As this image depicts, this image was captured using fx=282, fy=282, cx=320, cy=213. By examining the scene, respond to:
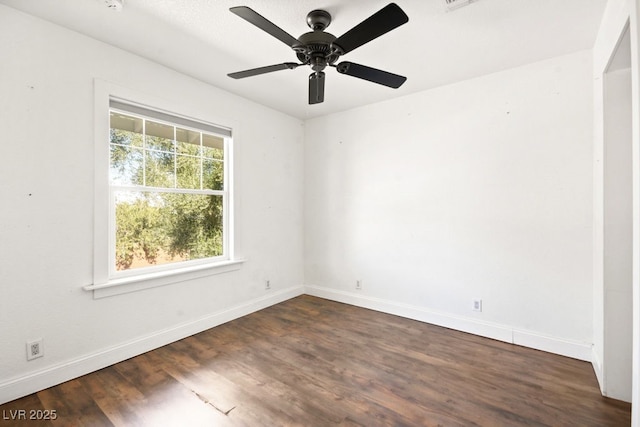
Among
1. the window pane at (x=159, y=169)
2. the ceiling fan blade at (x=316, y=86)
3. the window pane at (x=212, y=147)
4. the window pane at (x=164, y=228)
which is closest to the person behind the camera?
the ceiling fan blade at (x=316, y=86)

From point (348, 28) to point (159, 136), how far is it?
80.1 inches

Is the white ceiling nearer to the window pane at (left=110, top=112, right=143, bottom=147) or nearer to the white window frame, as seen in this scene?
the white window frame

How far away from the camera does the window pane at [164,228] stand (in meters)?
2.57

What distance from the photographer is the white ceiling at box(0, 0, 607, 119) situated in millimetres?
1876

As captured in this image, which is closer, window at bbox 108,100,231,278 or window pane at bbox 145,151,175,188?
window at bbox 108,100,231,278

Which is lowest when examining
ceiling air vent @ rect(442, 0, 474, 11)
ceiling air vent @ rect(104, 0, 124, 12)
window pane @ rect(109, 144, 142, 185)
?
window pane @ rect(109, 144, 142, 185)

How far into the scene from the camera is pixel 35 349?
199 cm

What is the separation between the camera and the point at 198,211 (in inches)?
124

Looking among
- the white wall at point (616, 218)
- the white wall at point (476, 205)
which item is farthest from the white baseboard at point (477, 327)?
the white wall at point (616, 218)

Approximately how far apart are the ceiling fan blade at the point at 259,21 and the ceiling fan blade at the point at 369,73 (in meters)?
0.38

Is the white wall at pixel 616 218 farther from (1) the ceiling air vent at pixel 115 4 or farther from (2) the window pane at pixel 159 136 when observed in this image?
(2) the window pane at pixel 159 136

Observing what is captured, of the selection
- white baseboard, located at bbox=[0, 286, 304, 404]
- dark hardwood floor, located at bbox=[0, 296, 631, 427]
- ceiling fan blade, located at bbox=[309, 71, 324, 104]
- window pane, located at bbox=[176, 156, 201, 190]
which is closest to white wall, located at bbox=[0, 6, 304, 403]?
white baseboard, located at bbox=[0, 286, 304, 404]

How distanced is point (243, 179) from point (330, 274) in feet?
5.97

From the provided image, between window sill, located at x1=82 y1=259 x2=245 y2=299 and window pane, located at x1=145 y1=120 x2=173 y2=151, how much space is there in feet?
4.06
